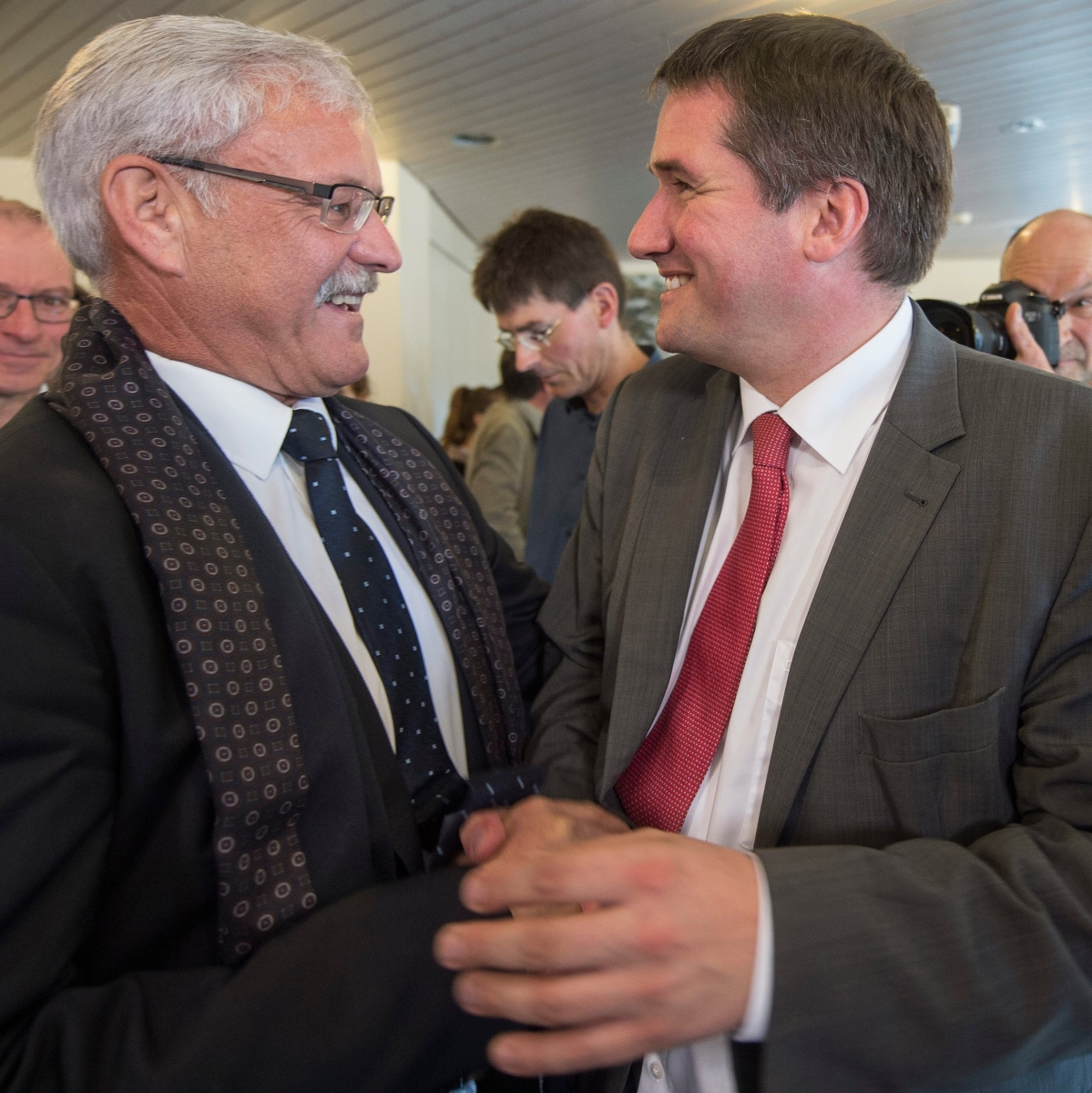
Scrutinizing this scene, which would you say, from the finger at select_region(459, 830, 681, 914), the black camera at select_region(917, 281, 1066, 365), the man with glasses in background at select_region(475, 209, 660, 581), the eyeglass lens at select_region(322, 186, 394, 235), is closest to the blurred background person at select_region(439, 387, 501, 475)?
the man with glasses in background at select_region(475, 209, 660, 581)

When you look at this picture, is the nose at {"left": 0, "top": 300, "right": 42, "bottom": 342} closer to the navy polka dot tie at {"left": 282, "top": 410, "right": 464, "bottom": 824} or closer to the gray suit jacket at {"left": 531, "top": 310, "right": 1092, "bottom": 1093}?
the navy polka dot tie at {"left": 282, "top": 410, "right": 464, "bottom": 824}

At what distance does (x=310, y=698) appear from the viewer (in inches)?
41.6

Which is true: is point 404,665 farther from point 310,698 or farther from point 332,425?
point 332,425

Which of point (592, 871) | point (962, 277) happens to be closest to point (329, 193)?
point (592, 871)

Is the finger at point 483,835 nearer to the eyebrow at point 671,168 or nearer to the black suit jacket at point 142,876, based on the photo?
the black suit jacket at point 142,876

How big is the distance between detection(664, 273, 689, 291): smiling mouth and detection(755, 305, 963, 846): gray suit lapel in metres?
0.39

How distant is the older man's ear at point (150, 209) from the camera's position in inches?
48.8

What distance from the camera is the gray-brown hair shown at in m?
1.22

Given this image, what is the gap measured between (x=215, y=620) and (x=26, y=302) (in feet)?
6.20

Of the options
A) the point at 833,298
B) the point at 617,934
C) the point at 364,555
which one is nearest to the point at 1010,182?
the point at 833,298

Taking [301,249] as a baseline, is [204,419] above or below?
below

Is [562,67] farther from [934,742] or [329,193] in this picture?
[934,742]

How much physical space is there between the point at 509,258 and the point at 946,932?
261 cm

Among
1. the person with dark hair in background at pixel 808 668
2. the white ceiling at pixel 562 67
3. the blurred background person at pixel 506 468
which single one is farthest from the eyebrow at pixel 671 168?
the white ceiling at pixel 562 67
